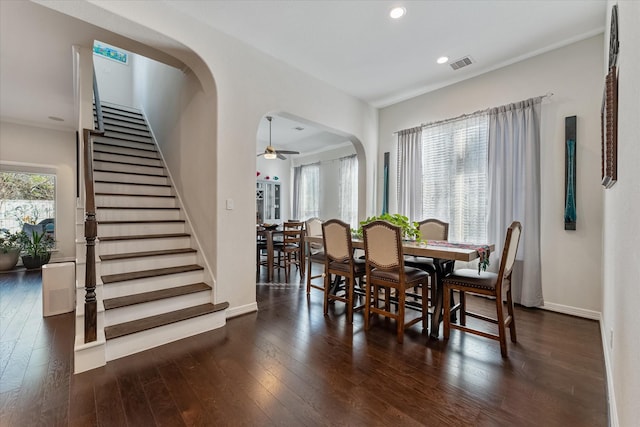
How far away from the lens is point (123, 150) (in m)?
4.62

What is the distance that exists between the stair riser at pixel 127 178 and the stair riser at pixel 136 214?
2.31 feet

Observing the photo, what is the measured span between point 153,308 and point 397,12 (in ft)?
11.8

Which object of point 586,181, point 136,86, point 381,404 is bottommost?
point 381,404

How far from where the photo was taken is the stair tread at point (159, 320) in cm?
226

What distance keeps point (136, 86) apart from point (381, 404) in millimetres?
7613

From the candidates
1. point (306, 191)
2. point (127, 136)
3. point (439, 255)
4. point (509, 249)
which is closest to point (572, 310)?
point (509, 249)

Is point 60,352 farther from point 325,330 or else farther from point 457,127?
point 457,127

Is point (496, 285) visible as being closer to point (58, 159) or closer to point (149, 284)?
point (149, 284)

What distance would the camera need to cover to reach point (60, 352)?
2262mm

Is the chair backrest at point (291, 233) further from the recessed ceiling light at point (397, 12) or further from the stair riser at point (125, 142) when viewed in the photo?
the recessed ceiling light at point (397, 12)

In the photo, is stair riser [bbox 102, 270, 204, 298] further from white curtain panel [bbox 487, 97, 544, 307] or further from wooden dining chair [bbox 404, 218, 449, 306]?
white curtain panel [bbox 487, 97, 544, 307]

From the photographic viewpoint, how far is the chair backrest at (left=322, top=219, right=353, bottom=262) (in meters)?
2.93

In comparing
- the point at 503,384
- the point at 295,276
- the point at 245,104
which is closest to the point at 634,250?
the point at 503,384

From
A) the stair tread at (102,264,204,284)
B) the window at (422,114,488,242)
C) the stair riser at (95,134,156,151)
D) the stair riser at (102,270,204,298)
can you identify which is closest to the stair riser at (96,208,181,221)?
the stair tread at (102,264,204,284)
